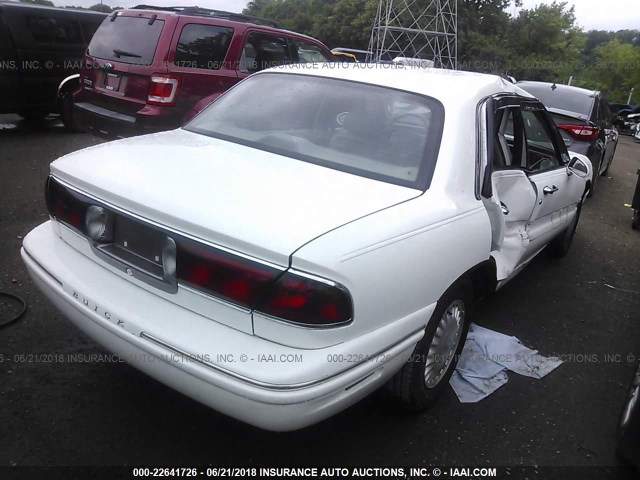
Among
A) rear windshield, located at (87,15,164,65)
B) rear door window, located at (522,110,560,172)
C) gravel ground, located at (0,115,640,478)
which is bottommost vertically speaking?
gravel ground, located at (0,115,640,478)

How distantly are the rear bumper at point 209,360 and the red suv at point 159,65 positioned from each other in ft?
13.4

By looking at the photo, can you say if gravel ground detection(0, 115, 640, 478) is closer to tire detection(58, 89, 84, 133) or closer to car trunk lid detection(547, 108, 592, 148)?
car trunk lid detection(547, 108, 592, 148)

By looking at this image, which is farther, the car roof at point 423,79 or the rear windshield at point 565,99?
the rear windshield at point 565,99

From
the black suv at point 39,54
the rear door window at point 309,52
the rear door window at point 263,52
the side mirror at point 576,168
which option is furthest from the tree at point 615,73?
the side mirror at point 576,168

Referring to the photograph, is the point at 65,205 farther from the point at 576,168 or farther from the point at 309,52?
the point at 309,52

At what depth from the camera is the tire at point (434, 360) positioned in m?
2.53

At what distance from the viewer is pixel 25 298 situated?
3.52 m

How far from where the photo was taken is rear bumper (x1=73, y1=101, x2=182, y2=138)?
19.7ft

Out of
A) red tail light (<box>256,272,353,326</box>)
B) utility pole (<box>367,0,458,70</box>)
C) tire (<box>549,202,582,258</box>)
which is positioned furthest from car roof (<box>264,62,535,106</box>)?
utility pole (<box>367,0,458,70</box>)

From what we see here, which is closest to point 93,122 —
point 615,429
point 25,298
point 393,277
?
point 25,298

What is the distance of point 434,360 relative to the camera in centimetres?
277

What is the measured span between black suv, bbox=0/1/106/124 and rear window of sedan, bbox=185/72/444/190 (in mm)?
Result: 6115

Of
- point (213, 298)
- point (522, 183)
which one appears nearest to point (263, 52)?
point (522, 183)

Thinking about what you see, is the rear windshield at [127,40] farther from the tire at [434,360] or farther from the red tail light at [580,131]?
the red tail light at [580,131]
